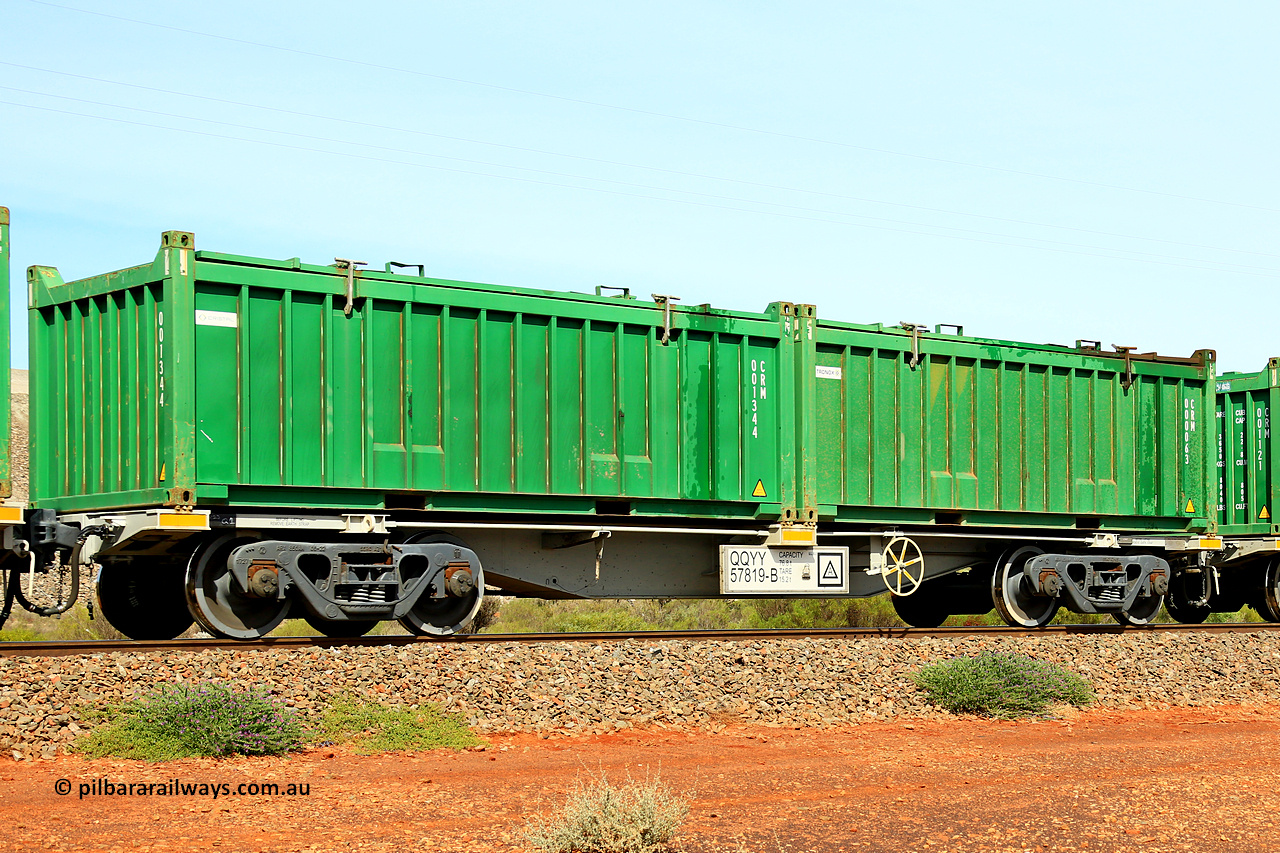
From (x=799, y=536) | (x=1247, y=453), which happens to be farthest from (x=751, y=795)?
(x=1247, y=453)

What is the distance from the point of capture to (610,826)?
637 cm

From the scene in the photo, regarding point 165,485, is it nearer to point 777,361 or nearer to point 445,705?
point 445,705

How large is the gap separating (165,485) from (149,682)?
2.34 m

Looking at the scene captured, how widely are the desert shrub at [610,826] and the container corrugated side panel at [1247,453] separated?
15375mm

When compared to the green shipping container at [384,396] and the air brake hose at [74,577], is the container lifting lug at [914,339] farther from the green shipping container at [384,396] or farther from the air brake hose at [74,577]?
the air brake hose at [74,577]

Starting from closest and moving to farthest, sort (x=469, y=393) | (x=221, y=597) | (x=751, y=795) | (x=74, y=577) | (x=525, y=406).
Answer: (x=751, y=795) < (x=74, y=577) < (x=221, y=597) < (x=469, y=393) < (x=525, y=406)

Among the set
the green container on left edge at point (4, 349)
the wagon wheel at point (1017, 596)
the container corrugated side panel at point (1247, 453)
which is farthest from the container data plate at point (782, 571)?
the container corrugated side panel at point (1247, 453)

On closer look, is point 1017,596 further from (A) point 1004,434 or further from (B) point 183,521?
(B) point 183,521

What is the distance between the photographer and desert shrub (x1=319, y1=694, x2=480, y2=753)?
9.11m

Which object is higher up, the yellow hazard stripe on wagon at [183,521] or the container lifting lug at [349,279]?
the container lifting lug at [349,279]

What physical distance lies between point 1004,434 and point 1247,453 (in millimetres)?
6197

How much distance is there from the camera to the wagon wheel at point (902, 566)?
50.1 ft

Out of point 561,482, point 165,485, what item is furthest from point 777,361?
point 165,485

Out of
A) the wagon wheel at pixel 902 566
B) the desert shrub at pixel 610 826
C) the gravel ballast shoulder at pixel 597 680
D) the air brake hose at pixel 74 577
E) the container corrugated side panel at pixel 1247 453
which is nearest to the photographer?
the desert shrub at pixel 610 826
